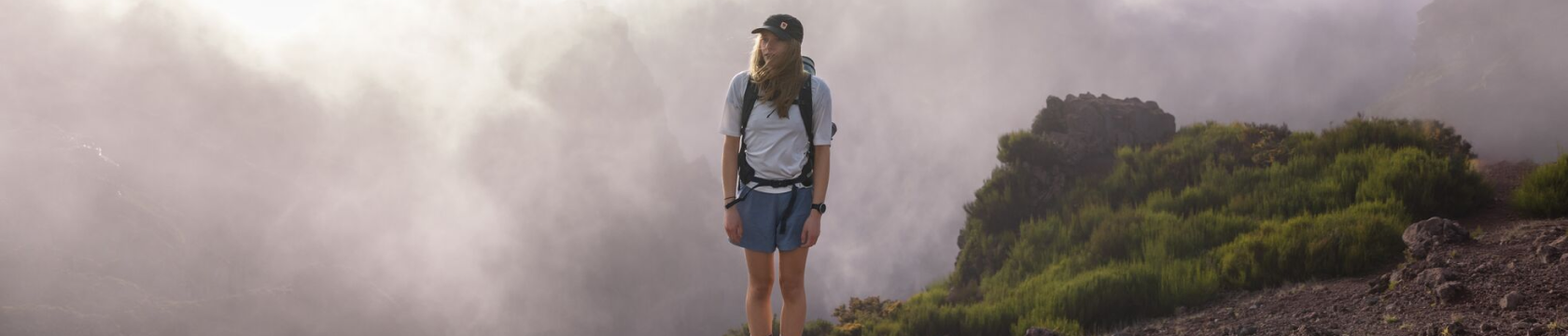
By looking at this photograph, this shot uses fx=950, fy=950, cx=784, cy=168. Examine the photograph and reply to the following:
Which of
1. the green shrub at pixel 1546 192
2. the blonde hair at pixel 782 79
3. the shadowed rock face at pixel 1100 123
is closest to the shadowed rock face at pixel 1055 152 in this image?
the shadowed rock face at pixel 1100 123

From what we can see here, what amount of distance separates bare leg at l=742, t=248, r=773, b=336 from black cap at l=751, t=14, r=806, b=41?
2.96 feet

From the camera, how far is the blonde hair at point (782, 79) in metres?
3.66

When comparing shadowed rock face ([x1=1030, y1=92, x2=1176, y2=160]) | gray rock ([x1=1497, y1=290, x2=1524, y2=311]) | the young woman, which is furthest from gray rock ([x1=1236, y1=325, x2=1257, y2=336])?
shadowed rock face ([x1=1030, y1=92, x2=1176, y2=160])

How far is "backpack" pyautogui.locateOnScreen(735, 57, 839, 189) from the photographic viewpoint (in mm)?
3719

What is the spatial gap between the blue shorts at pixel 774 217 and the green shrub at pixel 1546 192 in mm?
6741

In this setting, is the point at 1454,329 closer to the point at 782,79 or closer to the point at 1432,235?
the point at 1432,235

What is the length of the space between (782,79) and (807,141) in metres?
0.28

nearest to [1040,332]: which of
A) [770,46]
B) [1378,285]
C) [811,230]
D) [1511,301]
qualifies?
[1378,285]

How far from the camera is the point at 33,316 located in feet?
460

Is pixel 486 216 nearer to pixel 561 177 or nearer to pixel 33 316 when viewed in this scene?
pixel 561 177

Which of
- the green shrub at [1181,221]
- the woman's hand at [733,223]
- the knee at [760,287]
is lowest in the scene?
the knee at [760,287]

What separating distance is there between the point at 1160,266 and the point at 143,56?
764 ft

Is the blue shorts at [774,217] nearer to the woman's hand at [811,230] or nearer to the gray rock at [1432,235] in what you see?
the woman's hand at [811,230]

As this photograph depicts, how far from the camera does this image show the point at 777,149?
3725mm
